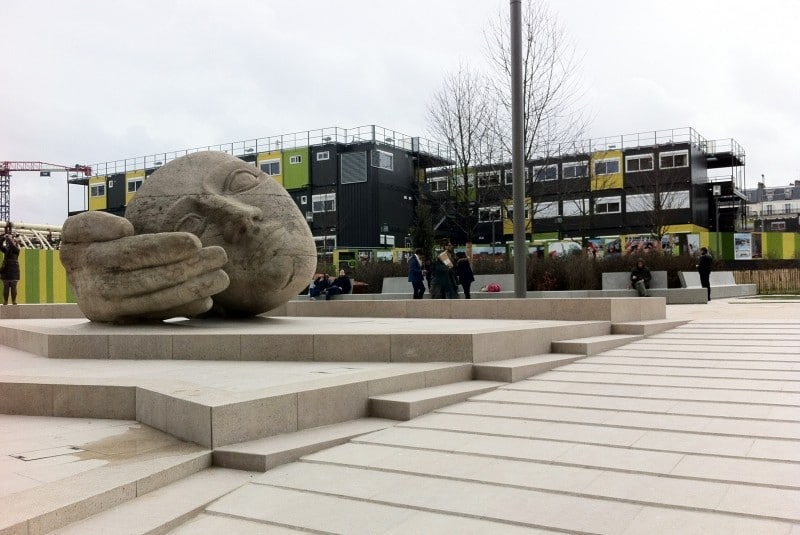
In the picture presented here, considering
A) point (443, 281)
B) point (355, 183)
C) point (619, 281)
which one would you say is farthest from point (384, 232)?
point (443, 281)

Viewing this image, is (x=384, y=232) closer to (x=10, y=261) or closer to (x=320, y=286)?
(x=320, y=286)

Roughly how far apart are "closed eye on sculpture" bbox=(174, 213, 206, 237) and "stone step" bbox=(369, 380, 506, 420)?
4656 millimetres

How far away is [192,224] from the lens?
9.71 meters

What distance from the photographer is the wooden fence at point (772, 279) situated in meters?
27.9

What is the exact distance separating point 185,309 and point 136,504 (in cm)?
575

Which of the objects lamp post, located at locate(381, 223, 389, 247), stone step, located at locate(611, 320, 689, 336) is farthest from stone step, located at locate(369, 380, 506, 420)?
lamp post, located at locate(381, 223, 389, 247)

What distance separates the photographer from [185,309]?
9555 mm

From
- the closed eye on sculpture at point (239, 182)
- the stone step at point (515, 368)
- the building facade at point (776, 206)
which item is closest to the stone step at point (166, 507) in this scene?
the stone step at point (515, 368)

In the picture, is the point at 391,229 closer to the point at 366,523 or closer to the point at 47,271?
the point at 47,271

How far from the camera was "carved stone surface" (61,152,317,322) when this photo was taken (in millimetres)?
9078

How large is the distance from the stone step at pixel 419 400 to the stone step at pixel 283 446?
9.2 inches

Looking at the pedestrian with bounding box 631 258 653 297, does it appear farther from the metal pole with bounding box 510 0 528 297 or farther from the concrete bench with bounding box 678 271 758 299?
the metal pole with bounding box 510 0 528 297

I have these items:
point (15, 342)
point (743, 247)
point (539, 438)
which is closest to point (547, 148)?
point (743, 247)

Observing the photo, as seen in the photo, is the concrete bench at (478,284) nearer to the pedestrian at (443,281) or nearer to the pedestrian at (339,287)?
the pedestrian at (339,287)
